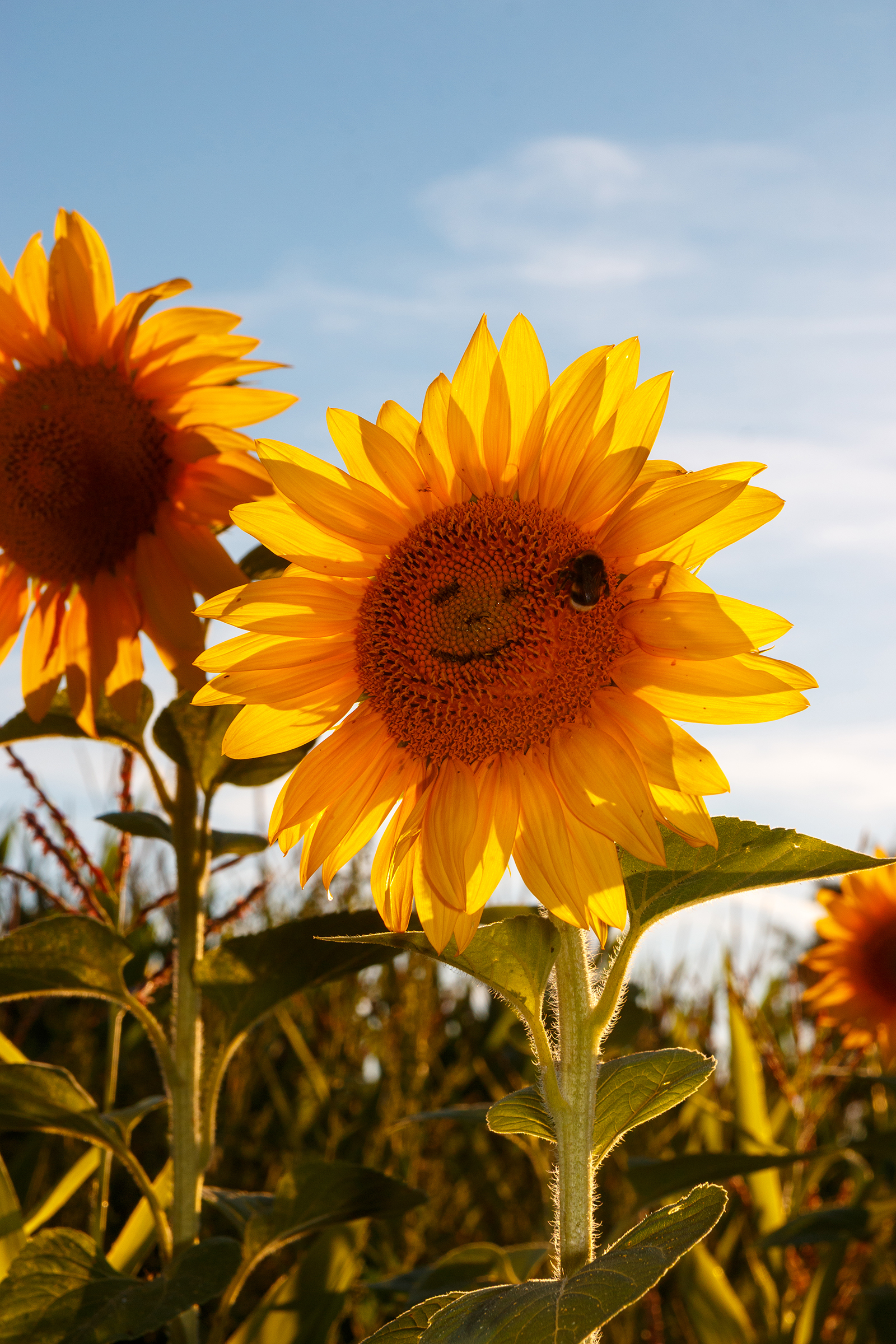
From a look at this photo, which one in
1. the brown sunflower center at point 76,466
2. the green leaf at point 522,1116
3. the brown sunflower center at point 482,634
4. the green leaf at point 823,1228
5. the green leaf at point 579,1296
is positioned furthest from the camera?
the green leaf at point 823,1228

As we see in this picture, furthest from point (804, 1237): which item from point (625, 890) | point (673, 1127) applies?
point (625, 890)

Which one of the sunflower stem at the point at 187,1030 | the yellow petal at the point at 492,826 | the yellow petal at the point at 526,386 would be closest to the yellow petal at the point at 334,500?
the yellow petal at the point at 526,386

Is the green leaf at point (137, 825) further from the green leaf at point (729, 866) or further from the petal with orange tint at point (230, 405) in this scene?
the green leaf at point (729, 866)

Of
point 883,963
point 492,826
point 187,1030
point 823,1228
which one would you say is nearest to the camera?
point 492,826

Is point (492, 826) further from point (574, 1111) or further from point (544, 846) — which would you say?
point (574, 1111)

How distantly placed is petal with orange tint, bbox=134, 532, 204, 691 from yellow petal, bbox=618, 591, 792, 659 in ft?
2.06

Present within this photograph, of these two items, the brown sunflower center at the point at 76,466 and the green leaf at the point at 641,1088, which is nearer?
the green leaf at the point at 641,1088

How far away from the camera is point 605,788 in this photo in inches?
38.1

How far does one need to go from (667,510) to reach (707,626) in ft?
0.33

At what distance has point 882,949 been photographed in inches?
116

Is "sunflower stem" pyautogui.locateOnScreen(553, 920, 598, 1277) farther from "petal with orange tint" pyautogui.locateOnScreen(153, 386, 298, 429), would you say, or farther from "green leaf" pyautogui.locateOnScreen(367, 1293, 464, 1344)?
"petal with orange tint" pyautogui.locateOnScreen(153, 386, 298, 429)

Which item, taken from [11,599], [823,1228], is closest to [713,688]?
[11,599]

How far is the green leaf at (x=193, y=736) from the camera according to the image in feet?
4.46

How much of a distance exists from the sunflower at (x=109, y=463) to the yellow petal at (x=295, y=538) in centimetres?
36
